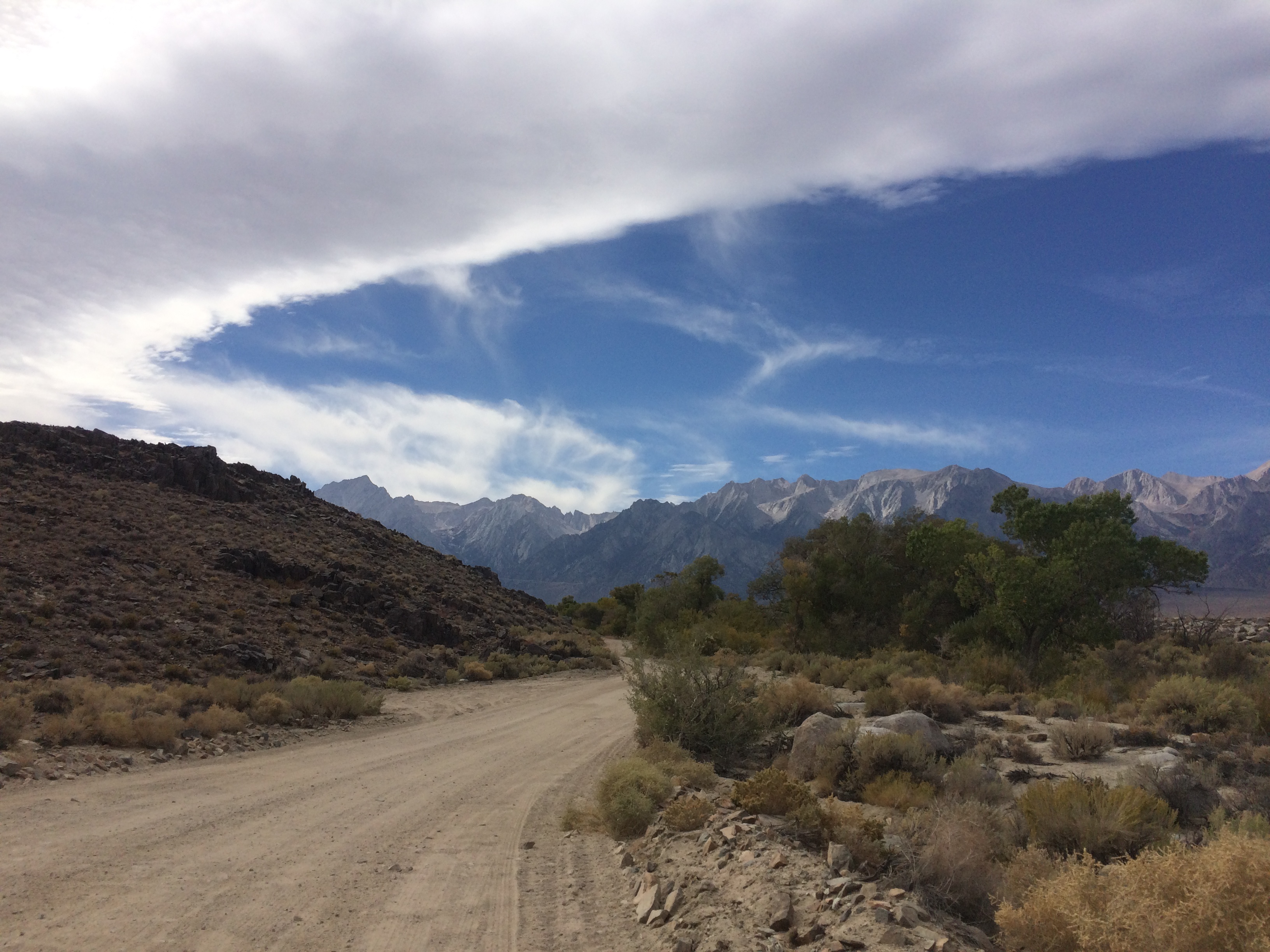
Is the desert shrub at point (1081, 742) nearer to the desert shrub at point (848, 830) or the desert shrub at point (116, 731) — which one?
the desert shrub at point (848, 830)

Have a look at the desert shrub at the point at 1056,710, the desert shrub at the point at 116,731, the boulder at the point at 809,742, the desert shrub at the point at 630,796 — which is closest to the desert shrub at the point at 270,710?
the desert shrub at the point at 116,731

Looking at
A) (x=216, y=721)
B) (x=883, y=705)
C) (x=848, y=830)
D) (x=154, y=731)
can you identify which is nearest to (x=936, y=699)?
(x=883, y=705)

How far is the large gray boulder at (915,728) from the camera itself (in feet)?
41.9

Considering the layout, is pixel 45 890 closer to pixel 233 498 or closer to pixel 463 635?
pixel 463 635

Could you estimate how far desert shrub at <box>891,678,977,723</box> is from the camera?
682 inches

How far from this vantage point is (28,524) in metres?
30.0

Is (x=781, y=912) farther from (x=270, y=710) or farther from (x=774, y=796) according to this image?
(x=270, y=710)

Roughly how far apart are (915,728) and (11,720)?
16.5 meters

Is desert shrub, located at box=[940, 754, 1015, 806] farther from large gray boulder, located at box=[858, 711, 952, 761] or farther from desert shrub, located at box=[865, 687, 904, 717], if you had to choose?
desert shrub, located at box=[865, 687, 904, 717]

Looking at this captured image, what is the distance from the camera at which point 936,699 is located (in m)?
17.6

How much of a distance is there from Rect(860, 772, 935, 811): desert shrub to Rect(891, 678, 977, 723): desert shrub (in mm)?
6740

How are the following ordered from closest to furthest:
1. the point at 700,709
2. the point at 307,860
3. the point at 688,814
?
1. the point at 307,860
2. the point at 688,814
3. the point at 700,709

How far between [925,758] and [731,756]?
13.6 feet

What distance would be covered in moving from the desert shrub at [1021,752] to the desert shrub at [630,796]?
6729mm
